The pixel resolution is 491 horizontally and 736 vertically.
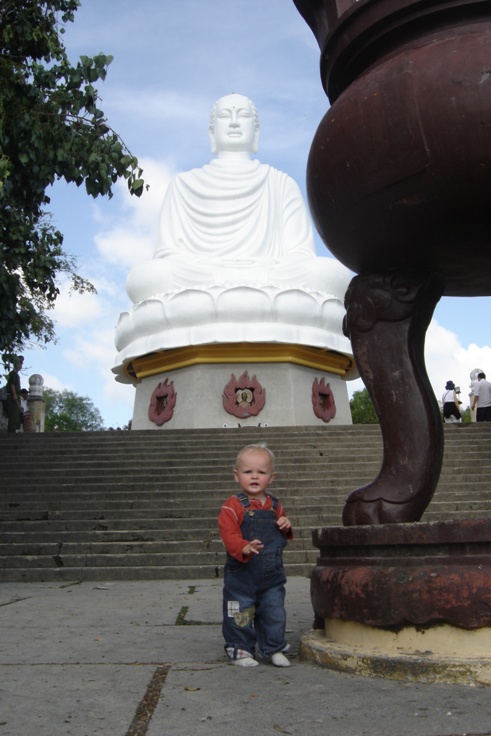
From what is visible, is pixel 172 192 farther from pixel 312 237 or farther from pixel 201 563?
pixel 201 563

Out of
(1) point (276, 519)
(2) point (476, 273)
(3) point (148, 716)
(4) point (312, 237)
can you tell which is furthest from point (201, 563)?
(4) point (312, 237)

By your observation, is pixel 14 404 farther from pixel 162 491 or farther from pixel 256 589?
pixel 256 589

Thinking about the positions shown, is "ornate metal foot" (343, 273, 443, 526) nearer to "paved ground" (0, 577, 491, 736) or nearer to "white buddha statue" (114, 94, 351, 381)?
"paved ground" (0, 577, 491, 736)

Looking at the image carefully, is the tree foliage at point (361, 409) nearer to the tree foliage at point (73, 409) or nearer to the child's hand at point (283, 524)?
the tree foliage at point (73, 409)

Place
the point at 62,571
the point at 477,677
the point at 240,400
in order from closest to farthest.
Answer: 1. the point at 477,677
2. the point at 62,571
3. the point at 240,400

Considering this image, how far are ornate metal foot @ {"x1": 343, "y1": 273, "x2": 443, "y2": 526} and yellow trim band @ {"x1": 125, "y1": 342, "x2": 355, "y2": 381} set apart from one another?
41.8ft

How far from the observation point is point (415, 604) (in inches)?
89.6

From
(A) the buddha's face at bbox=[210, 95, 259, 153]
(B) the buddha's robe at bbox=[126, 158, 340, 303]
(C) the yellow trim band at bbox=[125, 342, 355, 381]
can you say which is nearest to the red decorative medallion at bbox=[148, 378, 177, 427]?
(C) the yellow trim band at bbox=[125, 342, 355, 381]

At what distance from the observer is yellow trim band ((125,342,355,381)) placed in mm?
15602

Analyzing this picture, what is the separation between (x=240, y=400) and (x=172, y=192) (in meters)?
5.51

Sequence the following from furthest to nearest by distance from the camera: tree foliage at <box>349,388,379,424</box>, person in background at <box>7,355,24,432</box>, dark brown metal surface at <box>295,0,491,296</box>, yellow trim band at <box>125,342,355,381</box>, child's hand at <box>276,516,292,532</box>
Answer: tree foliage at <box>349,388,379,424</box>
yellow trim band at <box>125,342,355,381</box>
person in background at <box>7,355,24,432</box>
child's hand at <box>276,516,292,532</box>
dark brown metal surface at <box>295,0,491,296</box>

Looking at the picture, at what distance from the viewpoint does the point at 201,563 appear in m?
6.50

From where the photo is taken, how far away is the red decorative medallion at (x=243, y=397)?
15250 mm

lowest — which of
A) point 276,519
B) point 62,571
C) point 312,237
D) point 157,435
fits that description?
point 62,571
